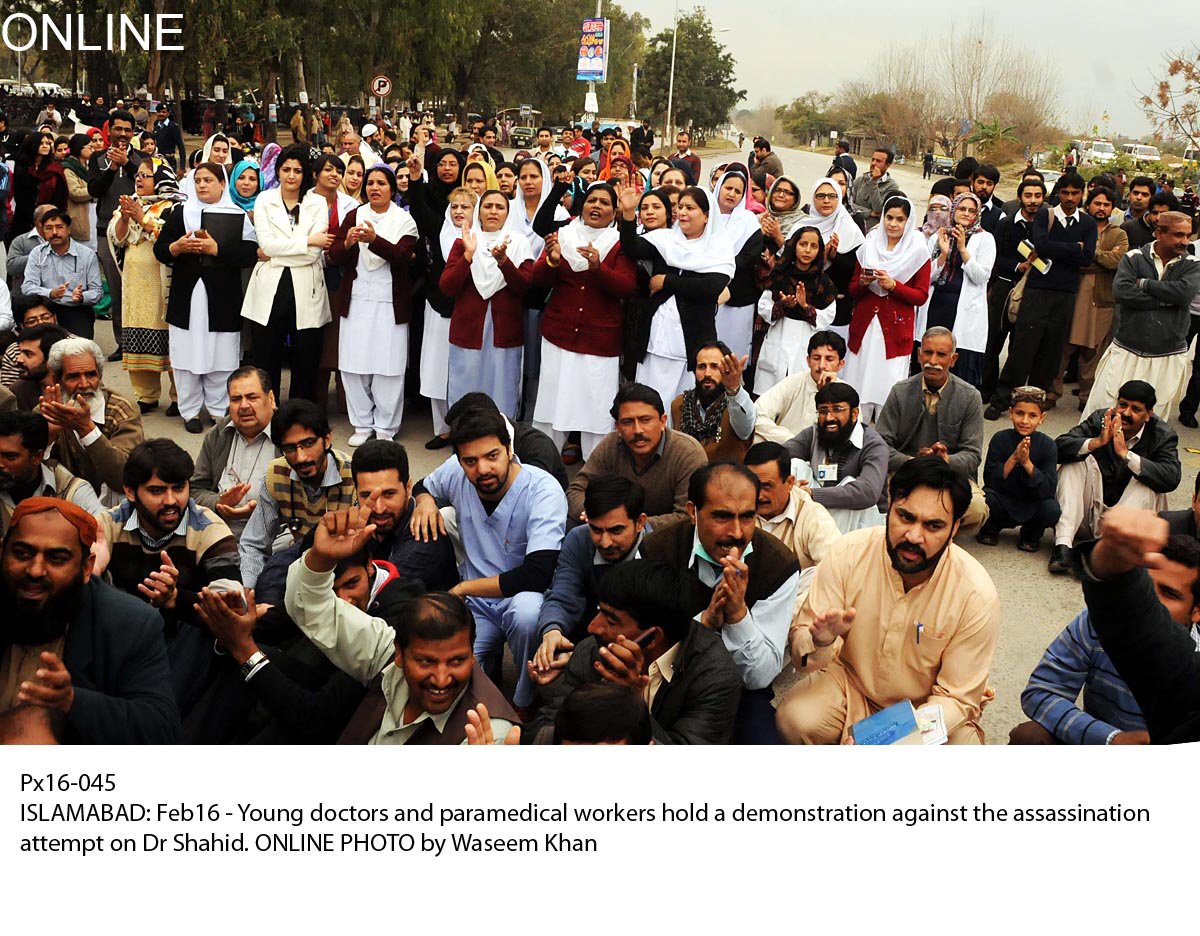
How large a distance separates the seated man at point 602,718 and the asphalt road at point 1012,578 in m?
1.52

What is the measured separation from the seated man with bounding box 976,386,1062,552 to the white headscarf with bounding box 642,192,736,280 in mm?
1640

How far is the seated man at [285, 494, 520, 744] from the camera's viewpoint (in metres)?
2.70

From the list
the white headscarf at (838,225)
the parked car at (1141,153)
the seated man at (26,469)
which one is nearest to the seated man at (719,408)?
the white headscarf at (838,225)

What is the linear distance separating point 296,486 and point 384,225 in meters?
2.72

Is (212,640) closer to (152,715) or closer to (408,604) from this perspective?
(152,715)

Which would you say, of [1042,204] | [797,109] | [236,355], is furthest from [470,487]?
[1042,204]

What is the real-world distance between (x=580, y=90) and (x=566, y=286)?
1557cm

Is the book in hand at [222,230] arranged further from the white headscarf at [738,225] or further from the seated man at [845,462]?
the seated man at [845,462]

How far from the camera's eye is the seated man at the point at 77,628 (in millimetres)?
2619

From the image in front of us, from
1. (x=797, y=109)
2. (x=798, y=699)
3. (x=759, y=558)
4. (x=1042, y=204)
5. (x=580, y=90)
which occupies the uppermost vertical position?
(x=580, y=90)

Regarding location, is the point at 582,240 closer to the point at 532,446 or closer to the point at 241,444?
the point at 532,446

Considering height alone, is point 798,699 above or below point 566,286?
below

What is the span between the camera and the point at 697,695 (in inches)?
118

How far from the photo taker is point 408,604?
2762 millimetres
